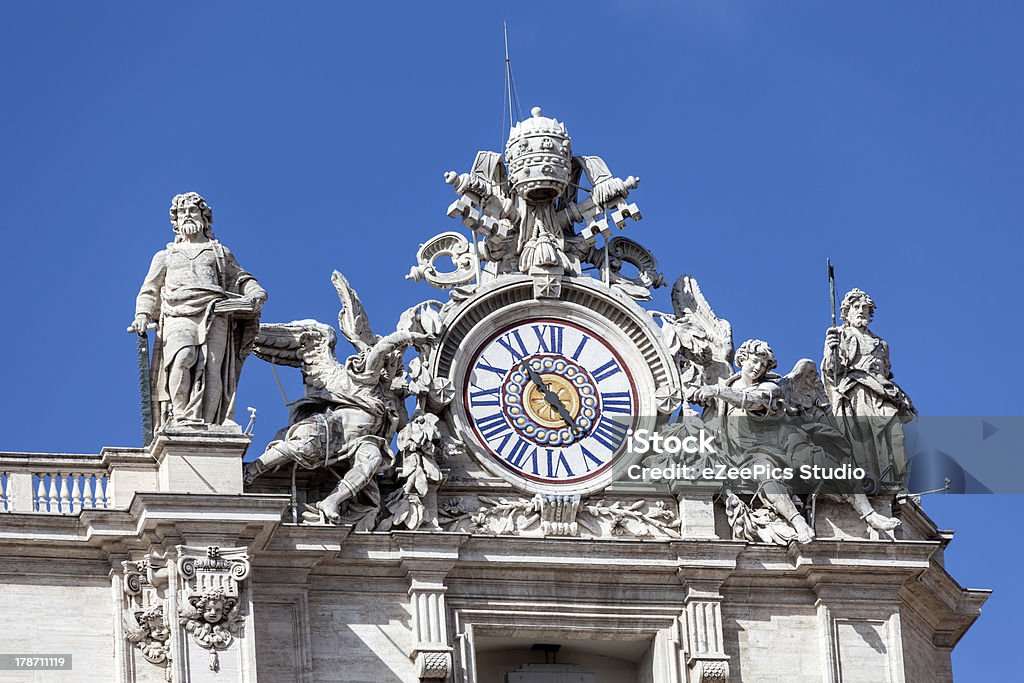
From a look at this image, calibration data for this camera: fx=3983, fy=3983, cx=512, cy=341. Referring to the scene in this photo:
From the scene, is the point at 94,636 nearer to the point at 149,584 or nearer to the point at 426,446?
the point at 149,584

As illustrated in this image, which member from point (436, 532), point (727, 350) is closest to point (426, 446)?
point (436, 532)

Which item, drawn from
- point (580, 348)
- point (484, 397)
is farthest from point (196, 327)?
point (580, 348)

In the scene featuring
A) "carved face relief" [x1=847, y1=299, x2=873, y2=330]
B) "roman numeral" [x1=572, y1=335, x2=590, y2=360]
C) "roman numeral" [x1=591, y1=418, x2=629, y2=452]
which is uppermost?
"carved face relief" [x1=847, y1=299, x2=873, y2=330]

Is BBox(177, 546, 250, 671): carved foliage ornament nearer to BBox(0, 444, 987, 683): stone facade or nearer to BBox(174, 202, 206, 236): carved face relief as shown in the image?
BBox(0, 444, 987, 683): stone facade

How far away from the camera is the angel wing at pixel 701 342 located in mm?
35094

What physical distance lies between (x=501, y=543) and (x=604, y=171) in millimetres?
3815

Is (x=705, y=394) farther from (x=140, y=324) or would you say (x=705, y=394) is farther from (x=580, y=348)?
(x=140, y=324)

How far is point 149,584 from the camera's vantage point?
108 ft

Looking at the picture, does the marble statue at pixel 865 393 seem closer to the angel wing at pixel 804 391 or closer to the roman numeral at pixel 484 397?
the angel wing at pixel 804 391

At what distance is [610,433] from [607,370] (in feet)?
1.98

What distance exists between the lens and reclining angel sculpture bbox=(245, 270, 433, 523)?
110 feet

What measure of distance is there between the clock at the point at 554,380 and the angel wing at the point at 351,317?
68 cm

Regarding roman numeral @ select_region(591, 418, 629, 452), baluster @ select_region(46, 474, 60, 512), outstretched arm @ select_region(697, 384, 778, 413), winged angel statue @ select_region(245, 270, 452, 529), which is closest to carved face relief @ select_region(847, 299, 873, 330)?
outstretched arm @ select_region(697, 384, 778, 413)

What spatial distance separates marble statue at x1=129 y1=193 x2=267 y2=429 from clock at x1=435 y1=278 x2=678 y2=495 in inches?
76.5
